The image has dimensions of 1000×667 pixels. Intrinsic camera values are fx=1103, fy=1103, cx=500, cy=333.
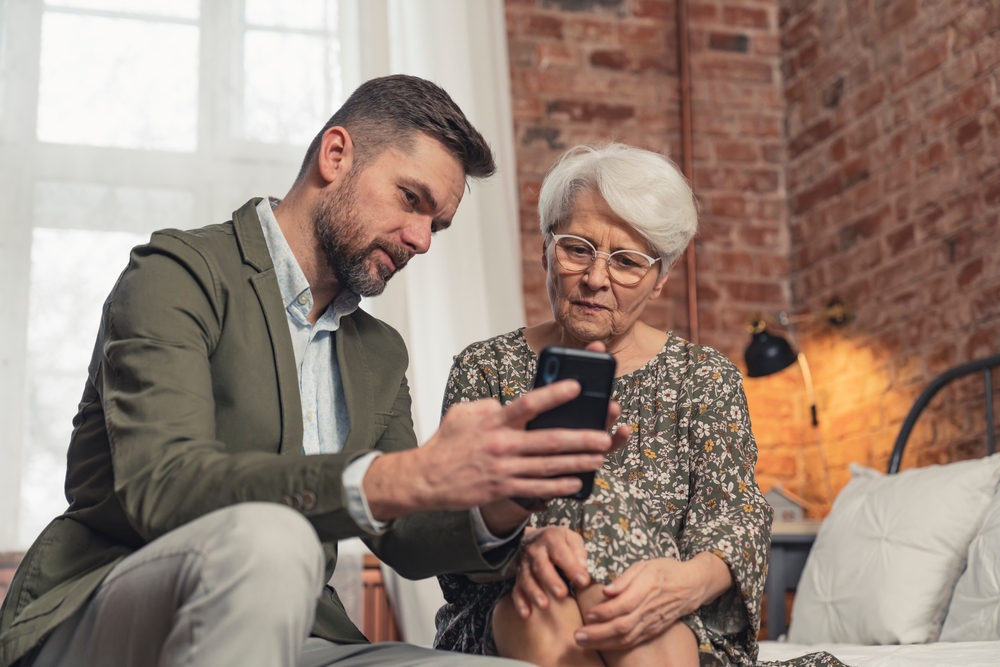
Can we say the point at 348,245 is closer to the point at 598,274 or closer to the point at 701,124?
the point at 598,274

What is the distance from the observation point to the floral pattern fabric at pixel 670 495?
5.00 ft

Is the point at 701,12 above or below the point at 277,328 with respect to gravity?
above

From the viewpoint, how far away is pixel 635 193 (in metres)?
1.99

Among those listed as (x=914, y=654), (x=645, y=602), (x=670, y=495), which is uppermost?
(x=670, y=495)

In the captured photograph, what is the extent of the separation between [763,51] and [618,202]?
2591 millimetres

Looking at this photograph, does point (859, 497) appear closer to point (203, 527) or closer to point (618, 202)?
point (618, 202)

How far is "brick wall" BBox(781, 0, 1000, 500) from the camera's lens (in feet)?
10.7

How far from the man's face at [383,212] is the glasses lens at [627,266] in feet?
1.34

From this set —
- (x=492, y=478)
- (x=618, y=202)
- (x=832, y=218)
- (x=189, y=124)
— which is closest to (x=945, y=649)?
(x=618, y=202)

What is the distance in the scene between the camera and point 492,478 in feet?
3.84

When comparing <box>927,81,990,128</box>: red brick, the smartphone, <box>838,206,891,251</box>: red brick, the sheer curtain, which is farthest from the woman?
<box>838,206,891,251</box>: red brick

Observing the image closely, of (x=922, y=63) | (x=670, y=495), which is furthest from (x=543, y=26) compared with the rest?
(x=670, y=495)

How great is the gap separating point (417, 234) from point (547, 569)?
553 millimetres

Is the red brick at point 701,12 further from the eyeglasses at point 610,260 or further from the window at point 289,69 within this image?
the eyeglasses at point 610,260
